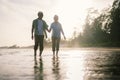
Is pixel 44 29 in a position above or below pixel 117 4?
below

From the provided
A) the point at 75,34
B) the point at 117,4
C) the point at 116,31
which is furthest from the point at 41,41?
the point at 75,34

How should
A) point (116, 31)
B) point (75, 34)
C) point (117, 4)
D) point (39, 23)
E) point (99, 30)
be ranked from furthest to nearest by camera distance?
point (75, 34) < point (99, 30) < point (117, 4) < point (116, 31) < point (39, 23)

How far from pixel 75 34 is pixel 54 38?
98562 millimetres

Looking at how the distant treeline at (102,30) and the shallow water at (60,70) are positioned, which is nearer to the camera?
the shallow water at (60,70)

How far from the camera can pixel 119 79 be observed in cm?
818

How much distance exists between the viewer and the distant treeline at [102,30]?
82.4m

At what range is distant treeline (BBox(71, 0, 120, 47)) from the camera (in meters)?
82.4

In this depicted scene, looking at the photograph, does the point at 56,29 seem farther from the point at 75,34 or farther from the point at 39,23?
the point at 75,34

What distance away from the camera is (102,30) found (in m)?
97.9

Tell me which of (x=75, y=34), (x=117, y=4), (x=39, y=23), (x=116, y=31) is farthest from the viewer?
(x=75, y=34)

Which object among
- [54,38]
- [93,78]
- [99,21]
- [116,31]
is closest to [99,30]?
[99,21]

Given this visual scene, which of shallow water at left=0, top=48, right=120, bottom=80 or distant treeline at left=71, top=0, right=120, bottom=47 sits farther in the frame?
distant treeline at left=71, top=0, right=120, bottom=47

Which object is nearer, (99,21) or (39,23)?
(39,23)

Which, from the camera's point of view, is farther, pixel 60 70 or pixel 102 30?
pixel 102 30
